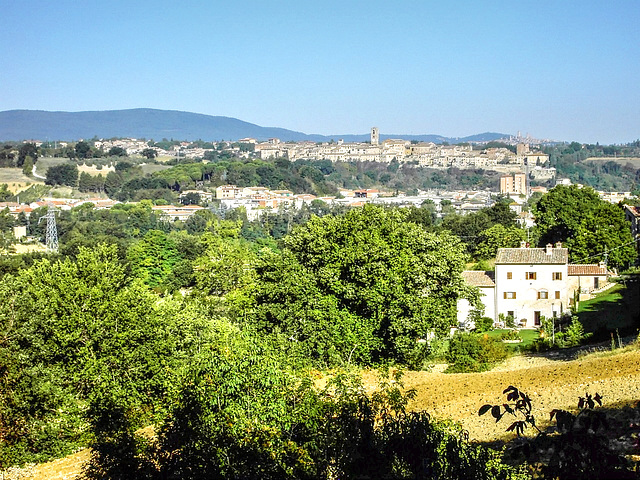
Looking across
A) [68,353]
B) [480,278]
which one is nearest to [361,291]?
[68,353]

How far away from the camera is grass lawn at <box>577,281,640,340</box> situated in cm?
1989

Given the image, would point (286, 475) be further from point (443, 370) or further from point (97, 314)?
point (443, 370)

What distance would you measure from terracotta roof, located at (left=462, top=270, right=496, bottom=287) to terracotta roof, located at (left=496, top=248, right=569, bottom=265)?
95 cm

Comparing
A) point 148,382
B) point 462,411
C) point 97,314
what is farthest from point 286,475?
point 97,314

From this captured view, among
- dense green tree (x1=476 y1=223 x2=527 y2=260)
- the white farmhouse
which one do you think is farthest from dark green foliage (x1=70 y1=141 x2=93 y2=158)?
the white farmhouse

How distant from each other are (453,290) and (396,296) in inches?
Answer: 101

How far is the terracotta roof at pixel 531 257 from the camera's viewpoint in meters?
28.6

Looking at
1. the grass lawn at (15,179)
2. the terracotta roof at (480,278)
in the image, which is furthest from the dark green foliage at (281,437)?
the grass lawn at (15,179)

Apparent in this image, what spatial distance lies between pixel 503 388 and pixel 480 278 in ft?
→ 58.1

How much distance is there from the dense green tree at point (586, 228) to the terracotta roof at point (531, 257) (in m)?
7.53

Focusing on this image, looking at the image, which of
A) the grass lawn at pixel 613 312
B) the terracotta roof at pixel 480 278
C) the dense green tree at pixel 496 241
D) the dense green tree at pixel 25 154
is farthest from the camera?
the dense green tree at pixel 25 154

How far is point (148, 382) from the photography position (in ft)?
43.5

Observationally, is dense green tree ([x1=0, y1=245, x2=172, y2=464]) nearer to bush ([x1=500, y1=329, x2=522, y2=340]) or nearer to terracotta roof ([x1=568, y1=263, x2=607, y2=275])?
bush ([x1=500, y1=329, x2=522, y2=340])

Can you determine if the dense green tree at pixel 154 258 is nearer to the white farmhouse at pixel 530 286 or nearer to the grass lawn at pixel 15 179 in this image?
the white farmhouse at pixel 530 286
